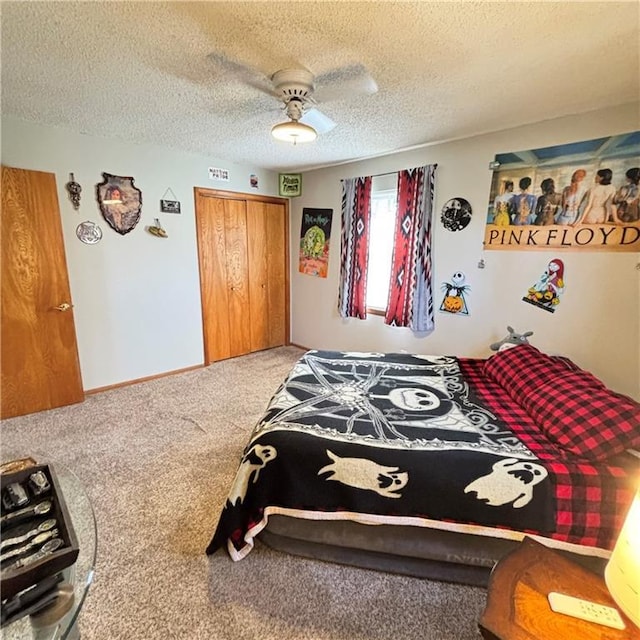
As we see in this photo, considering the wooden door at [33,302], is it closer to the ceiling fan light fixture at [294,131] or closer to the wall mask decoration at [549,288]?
the ceiling fan light fixture at [294,131]

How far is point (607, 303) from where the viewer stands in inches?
89.7

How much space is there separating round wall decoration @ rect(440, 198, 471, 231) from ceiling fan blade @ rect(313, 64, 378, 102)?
139 cm

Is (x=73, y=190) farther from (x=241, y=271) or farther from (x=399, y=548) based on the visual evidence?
(x=399, y=548)

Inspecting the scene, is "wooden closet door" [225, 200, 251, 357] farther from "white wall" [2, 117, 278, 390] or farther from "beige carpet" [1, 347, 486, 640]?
"beige carpet" [1, 347, 486, 640]

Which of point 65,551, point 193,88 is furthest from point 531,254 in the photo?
point 65,551

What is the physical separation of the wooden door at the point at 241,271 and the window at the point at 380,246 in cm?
136

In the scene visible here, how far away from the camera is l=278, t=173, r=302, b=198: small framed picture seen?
4.25m

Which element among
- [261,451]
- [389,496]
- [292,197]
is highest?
[292,197]

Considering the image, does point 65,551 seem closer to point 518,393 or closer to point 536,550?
point 536,550

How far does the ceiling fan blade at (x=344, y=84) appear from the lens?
1.71 metres

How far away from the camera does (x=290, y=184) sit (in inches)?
168

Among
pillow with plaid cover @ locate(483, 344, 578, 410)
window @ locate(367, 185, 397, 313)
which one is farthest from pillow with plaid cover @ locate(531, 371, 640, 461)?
window @ locate(367, 185, 397, 313)

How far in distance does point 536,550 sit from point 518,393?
3.45 ft

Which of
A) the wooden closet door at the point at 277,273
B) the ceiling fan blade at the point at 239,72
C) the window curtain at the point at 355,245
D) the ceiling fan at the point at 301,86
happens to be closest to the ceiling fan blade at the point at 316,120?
the ceiling fan at the point at 301,86
